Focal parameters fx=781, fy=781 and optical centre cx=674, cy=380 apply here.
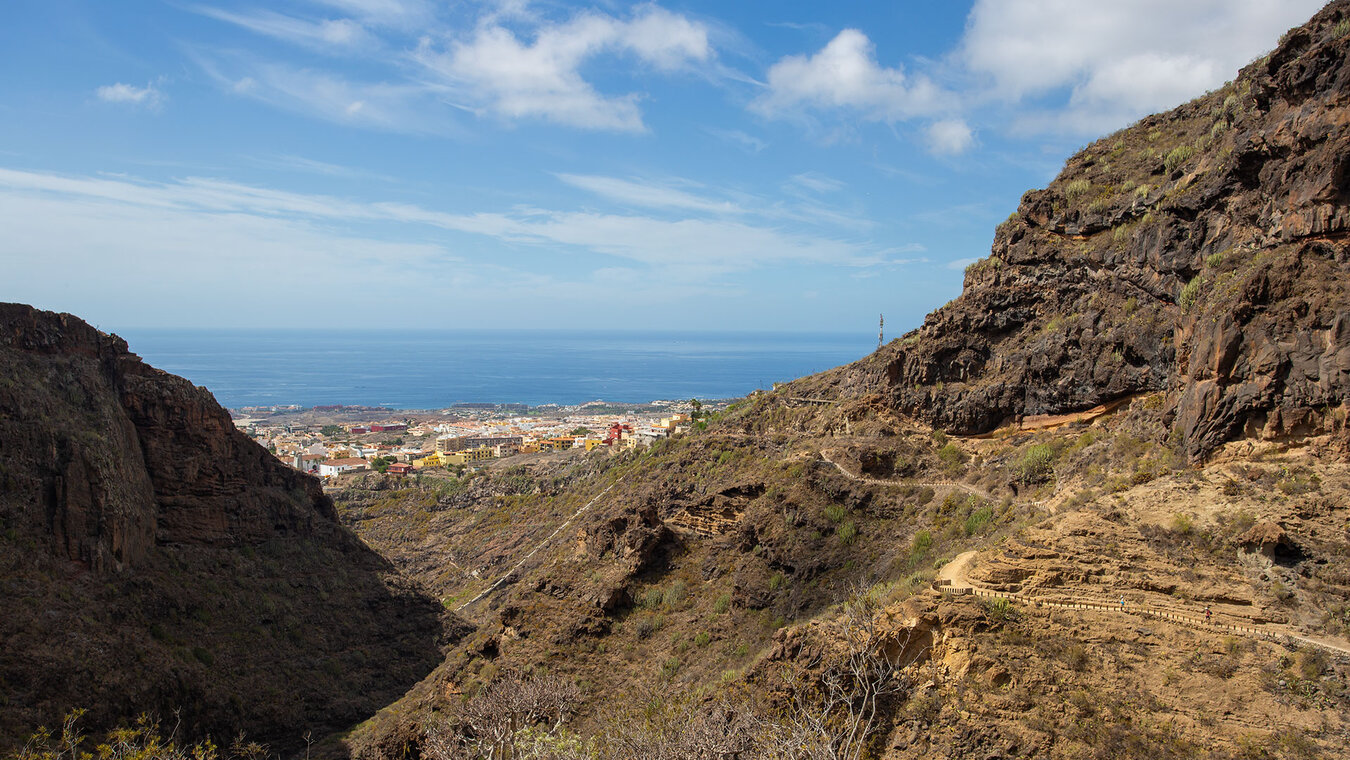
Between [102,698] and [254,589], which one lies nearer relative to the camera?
[102,698]

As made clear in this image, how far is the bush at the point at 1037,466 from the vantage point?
2236cm

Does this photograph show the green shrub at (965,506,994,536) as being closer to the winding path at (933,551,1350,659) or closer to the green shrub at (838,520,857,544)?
the green shrub at (838,520,857,544)

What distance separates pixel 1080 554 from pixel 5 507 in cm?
3101

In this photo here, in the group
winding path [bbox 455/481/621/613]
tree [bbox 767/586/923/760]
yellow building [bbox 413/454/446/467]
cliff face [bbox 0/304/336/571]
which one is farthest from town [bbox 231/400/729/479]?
tree [bbox 767/586/923/760]

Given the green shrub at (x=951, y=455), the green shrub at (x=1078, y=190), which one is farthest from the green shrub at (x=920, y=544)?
the green shrub at (x=1078, y=190)

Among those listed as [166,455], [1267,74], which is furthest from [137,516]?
[1267,74]

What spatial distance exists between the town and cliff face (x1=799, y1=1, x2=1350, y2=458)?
3192 centimetres

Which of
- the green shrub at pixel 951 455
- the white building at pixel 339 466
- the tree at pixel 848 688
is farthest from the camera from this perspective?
the white building at pixel 339 466

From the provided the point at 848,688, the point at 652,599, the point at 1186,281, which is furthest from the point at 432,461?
the point at 848,688

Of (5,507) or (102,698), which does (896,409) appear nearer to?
(102,698)

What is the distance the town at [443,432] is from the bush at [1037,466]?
37.1 m

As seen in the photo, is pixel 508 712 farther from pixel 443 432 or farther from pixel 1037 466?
pixel 443 432

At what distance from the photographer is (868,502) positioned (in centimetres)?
2580

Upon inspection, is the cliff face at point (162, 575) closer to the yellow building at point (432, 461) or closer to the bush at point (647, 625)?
the bush at point (647, 625)
